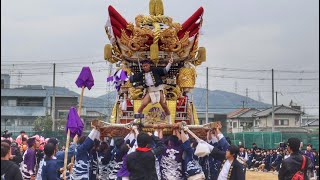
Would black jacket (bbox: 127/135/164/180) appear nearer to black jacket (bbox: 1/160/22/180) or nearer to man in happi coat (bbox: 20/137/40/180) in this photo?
black jacket (bbox: 1/160/22/180)

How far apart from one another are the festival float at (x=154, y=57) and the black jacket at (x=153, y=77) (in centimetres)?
23

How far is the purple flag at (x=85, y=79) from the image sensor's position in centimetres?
1044

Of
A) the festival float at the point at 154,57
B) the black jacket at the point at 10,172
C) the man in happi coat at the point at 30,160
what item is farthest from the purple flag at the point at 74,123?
the black jacket at the point at 10,172

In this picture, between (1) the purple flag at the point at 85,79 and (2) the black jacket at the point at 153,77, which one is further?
(2) the black jacket at the point at 153,77

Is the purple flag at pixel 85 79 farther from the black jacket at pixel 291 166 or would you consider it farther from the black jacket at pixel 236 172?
the black jacket at pixel 291 166

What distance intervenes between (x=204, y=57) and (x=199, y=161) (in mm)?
3279

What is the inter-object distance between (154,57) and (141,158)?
171 inches

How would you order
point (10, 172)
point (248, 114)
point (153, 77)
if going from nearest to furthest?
point (10, 172)
point (153, 77)
point (248, 114)

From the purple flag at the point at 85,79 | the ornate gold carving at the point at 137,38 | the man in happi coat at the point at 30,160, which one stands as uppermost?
the ornate gold carving at the point at 137,38

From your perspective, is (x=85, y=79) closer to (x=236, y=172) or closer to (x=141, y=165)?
(x=141, y=165)

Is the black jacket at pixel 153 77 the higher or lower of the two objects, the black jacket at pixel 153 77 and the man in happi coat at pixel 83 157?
the higher

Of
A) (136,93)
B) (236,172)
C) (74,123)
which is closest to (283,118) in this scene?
(136,93)

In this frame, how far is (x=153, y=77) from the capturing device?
1123 centimetres

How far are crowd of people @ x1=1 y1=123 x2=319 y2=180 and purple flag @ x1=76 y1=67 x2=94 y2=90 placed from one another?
3.42 feet
